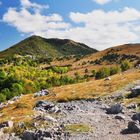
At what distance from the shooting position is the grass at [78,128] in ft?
127

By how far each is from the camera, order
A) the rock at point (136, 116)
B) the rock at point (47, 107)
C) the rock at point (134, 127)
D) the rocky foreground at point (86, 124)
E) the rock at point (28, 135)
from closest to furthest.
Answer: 1. the rock at point (134, 127)
2. the rocky foreground at point (86, 124)
3. the rock at point (28, 135)
4. the rock at point (136, 116)
5. the rock at point (47, 107)

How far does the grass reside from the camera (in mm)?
38759

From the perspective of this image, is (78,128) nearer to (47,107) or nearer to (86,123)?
(86,123)

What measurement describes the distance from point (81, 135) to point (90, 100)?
18813mm

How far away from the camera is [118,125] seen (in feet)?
129

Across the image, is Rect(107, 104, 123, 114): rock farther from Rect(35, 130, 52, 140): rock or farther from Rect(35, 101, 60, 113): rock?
Rect(35, 130, 52, 140): rock

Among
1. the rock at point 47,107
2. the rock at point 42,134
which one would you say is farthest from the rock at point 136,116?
the rock at point 47,107

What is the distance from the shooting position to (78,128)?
130 ft

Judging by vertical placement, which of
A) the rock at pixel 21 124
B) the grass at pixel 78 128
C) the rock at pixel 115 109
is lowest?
the grass at pixel 78 128

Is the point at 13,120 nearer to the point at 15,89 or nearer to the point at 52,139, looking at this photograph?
the point at 52,139

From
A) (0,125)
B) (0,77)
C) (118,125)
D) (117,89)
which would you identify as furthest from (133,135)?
(0,77)

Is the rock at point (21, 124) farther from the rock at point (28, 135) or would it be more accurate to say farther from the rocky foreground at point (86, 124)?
the rock at point (28, 135)

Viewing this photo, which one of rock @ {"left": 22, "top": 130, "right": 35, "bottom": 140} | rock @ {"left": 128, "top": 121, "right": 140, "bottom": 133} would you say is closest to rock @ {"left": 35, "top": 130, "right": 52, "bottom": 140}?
rock @ {"left": 22, "top": 130, "right": 35, "bottom": 140}

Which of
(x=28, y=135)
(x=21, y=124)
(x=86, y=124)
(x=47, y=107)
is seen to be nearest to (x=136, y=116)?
(x=86, y=124)
